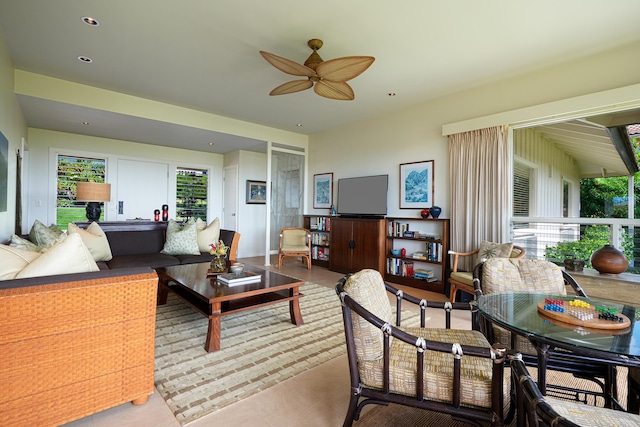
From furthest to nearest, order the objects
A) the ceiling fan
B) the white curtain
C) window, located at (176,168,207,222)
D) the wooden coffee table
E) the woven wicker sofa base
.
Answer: window, located at (176,168,207,222), the white curtain, the ceiling fan, the wooden coffee table, the woven wicker sofa base

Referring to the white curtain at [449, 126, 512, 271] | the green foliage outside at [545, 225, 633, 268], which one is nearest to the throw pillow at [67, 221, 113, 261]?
the white curtain at [449, 126, 512, 271]

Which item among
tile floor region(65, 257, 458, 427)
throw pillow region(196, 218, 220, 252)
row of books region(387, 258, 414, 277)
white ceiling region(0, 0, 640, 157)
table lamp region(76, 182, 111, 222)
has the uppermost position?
white ceiling region(0, 0, 640, 157)

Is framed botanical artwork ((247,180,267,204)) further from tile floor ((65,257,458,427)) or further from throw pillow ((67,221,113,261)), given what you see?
tile floor ((65,257,458,427))

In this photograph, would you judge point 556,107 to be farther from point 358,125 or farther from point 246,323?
point 246,323

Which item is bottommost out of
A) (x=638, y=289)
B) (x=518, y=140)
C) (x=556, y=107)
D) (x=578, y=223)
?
(x=638, y=289)

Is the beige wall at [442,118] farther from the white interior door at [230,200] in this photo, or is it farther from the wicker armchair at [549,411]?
the wicker armchair at [549,411]

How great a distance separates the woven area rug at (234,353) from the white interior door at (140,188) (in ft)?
11.9

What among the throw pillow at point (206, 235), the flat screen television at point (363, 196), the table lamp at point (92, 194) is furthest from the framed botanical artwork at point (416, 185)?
the table lamp at point (92, 194)

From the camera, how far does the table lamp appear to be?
4.09m

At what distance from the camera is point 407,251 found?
186 inches

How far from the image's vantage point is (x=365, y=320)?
1.32 metres

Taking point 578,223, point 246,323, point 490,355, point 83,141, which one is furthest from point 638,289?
point 83,141

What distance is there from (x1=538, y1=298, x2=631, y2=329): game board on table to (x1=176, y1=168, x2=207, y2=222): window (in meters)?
6.74

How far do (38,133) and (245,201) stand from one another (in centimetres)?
374
